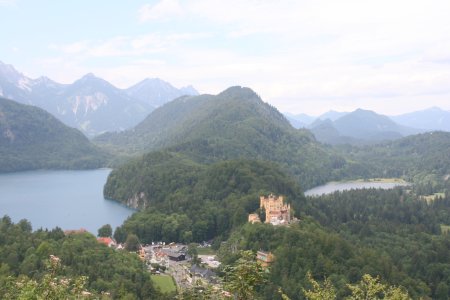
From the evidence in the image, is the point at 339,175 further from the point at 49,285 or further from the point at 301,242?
the point at 49,285

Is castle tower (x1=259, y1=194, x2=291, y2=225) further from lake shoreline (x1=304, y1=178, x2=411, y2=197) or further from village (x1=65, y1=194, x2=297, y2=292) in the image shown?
lake shoreline (x1=304, y1=178, x2=411, y2=197)

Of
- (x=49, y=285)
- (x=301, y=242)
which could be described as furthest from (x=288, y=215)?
(x=49, y=285)

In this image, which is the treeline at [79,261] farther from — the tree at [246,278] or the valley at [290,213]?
the tree at [246,278]

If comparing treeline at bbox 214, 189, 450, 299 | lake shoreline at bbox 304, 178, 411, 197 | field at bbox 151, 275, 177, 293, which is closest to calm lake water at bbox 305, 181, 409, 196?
lake shoreline at bbox 304, 178, 411, 197

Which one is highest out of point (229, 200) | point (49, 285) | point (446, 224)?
point (49, 285)

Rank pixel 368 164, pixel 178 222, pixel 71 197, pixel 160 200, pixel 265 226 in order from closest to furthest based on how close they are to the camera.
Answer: pixel 265 226
pixel 178 222
pixel 160 200
pixel 71 197
pixel 368 164

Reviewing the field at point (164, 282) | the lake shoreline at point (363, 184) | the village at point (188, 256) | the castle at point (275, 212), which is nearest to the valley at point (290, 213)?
the lake shoreline at point (363, 184)
